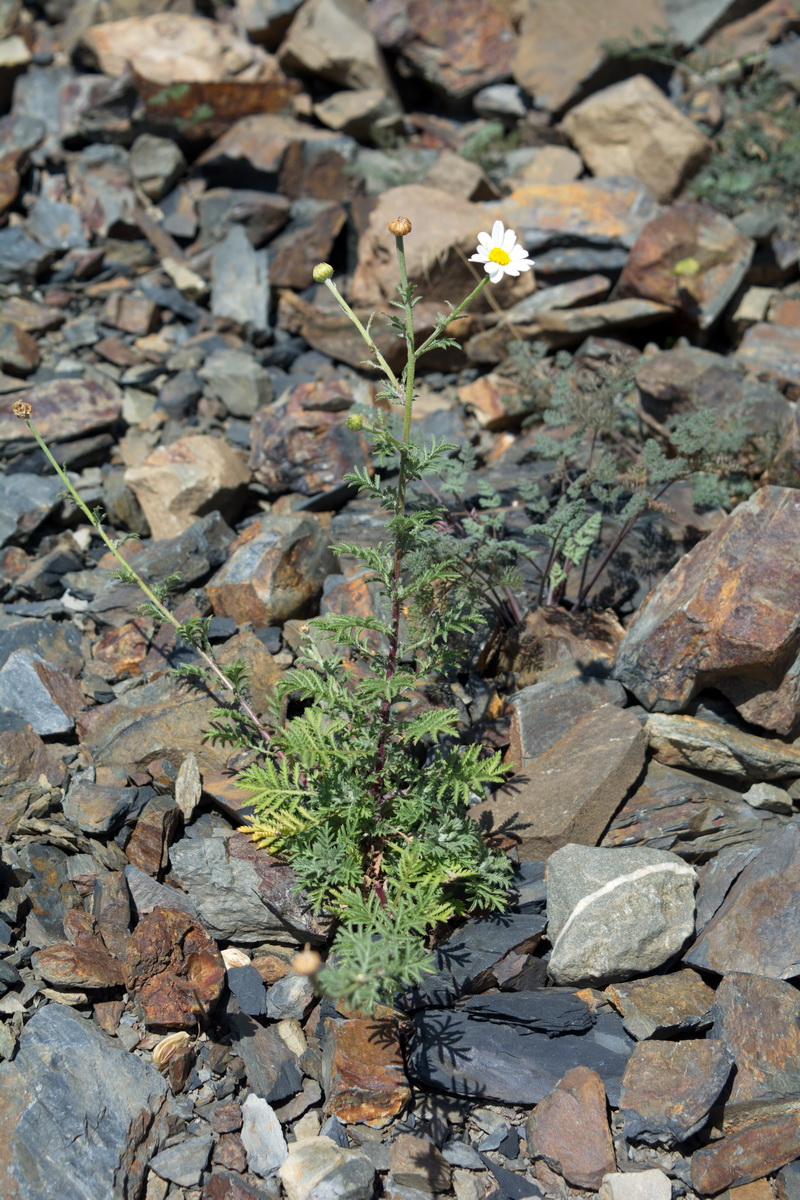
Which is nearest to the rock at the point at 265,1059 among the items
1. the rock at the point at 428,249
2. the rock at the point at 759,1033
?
the rock at the point at 759,1033

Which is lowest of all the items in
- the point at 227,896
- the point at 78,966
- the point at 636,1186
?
the point at 78,966

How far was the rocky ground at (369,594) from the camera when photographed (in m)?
3.56

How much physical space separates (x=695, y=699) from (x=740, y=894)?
111cm

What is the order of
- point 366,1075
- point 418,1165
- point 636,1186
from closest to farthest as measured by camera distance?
→ point 636,1186
point 418,1165
point 366,1075

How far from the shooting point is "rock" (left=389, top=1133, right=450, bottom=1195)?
3369 mm

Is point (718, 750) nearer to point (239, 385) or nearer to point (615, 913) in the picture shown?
point (615, 913)

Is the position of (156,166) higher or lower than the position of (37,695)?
higher

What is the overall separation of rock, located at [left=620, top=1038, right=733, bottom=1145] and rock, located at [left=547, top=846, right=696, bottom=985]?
1.17ft

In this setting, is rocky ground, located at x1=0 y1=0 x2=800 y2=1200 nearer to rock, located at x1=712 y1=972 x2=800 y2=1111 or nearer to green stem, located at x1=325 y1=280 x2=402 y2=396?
rock, located at x1=712 y1=972 x2=800 y2=1111

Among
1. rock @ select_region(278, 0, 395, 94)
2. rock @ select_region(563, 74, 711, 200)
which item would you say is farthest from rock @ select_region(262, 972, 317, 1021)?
rock @ select_region(278, 0, 395, 94)

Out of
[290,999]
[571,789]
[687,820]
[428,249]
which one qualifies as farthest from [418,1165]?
[428,249]

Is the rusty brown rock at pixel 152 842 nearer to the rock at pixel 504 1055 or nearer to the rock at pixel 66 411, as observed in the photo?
the rock at pixel 504 1055

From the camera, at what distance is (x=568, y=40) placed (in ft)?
31.3

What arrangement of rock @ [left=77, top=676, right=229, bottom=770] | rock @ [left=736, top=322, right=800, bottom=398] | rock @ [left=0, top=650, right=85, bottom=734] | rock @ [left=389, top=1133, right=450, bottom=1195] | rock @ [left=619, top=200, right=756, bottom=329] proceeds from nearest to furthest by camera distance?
rock @ [left=389, top=1133, right=450, bottom=1195] → rock @ [left=77, top=676, right=229, bottom=770] → rock @ [left=0, top=650, right=85, bottom=734] → rock @ [left=736, top=322, right=800, bottom=398] → rock @ [left=619, top=200, right=756, bottom=329]
